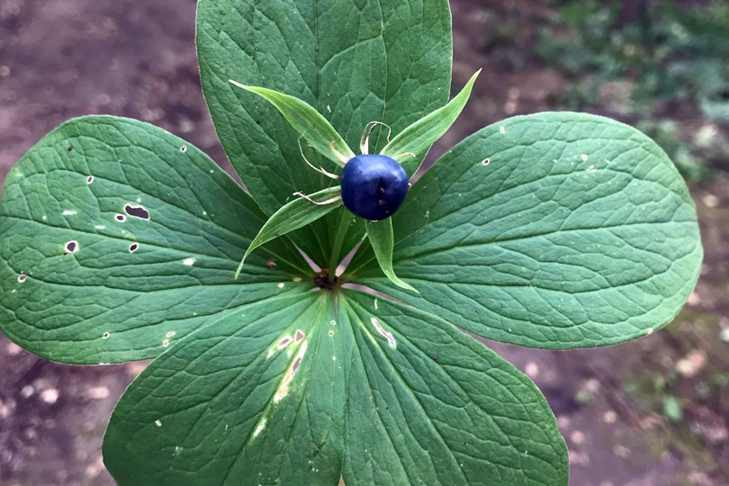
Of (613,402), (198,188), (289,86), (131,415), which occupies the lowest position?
(613,402)

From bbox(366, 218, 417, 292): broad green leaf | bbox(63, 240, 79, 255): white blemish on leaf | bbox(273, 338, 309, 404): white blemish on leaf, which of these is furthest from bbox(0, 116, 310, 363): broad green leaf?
bbox(366, 218, 417, 292): broad green leaf

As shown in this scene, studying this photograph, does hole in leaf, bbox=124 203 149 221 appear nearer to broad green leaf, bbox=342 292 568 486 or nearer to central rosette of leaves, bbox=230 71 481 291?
central rosette of leaves, bbox=230 71 481 291

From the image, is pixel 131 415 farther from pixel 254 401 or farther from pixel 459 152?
pixel 459 152

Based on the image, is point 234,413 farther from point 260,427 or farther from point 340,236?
point 340,236

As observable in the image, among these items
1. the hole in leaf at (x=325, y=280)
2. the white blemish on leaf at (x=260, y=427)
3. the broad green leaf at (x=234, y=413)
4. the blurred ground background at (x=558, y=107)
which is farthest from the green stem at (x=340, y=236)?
the blurred ground background at (x=558, y=107)

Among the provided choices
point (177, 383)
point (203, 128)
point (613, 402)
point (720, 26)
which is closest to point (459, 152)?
point (177, 383)

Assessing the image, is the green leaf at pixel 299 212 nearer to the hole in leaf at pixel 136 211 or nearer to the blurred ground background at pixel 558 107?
the hole in leaf at pixel 136 211
